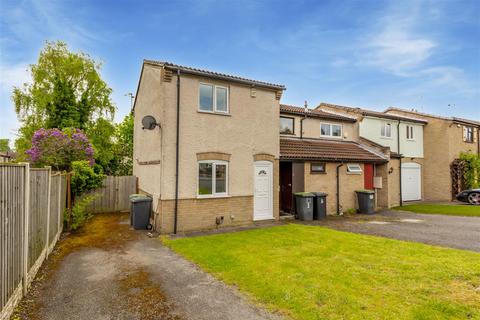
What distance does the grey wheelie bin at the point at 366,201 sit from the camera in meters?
15.4

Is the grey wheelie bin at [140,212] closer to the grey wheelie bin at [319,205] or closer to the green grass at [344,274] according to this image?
the green grass at [344,274]

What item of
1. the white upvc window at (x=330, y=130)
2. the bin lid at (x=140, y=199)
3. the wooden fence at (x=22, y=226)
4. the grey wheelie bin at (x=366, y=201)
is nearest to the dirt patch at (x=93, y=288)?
the wooden fence at (x=22, y=226)

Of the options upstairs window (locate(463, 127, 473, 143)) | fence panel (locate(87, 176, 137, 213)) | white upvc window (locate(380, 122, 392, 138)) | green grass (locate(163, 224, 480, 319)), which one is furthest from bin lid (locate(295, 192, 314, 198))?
upstairs window (locate(463, 127, 473, 143))

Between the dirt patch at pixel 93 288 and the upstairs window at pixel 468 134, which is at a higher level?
the upstairs window at pixel 468 134

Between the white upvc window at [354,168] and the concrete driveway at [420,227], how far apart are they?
8.47 ft

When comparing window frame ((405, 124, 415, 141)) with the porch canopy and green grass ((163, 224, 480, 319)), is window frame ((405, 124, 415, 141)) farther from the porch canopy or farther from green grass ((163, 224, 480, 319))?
green grass ((163, 224, 480, 319))

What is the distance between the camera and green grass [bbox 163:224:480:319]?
4522mm

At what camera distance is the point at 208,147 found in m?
11.0

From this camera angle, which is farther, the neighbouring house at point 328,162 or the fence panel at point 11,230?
the neighbouring house at point 328,162

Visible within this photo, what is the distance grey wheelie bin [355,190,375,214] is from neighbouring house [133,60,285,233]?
5.87 meters

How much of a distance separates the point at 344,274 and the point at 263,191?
6.75 meters

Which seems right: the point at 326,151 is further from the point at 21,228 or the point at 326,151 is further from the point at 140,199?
the point at 21,228

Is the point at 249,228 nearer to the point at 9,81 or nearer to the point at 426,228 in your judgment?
the point at 426,228

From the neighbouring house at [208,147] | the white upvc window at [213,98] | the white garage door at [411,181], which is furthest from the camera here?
the white garage door at [411,181]
